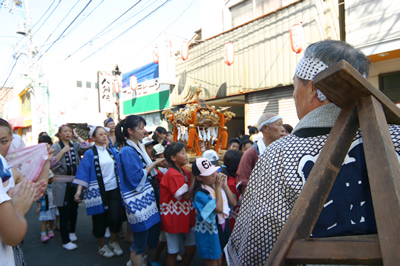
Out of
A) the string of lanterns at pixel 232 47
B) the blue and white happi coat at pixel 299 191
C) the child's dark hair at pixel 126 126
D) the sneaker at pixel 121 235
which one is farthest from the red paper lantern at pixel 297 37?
the blue and white happi coat at pixel 299 191

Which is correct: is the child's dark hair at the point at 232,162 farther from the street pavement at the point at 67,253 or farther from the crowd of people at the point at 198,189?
the street pavement at the point at 67,253

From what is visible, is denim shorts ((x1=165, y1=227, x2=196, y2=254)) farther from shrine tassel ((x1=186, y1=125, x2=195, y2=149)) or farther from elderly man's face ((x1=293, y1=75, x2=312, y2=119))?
shrine tassel ((x1=186, y1=125, x2=195, y2=149))

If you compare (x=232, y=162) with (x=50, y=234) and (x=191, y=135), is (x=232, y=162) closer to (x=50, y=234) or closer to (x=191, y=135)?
(x=191, y=135)

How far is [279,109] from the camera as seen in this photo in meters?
9.14

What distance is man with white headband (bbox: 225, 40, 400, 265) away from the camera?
0.81 metres

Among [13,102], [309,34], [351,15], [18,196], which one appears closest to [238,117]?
[309,34]

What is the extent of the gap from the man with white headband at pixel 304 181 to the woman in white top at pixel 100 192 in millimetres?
2774

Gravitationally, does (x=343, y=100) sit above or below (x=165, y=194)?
above

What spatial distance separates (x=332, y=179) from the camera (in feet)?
2.31

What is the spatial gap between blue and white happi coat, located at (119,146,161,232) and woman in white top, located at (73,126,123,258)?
0.60 m

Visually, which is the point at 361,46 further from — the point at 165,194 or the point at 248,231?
the point at 248,231

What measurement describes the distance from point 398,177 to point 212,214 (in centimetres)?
218

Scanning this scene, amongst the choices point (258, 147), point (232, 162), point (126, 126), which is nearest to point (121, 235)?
point (126, 126)

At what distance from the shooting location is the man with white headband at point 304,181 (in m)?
0.81
